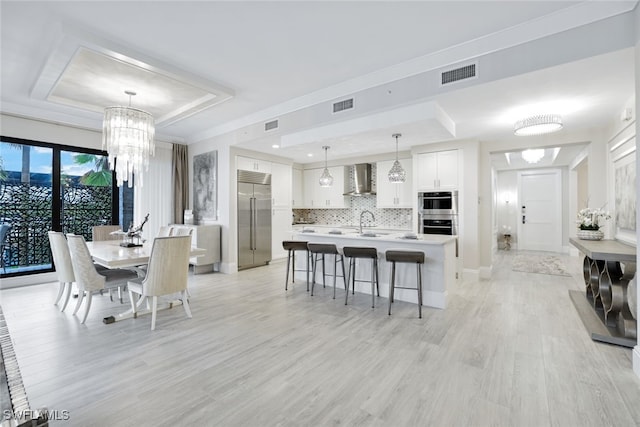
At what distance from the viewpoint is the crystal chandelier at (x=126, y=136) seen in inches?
146

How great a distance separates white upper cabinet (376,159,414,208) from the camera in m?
6.31

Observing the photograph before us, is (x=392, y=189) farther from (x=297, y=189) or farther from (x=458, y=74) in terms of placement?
(x=458, y=74)

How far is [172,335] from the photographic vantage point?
2.92m

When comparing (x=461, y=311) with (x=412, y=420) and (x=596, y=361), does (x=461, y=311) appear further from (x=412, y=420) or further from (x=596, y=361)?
(x=412, y=420)

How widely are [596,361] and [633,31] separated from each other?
2.67m

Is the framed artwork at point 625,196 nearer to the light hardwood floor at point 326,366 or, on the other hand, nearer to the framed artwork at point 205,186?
the light hardwood floor at point 326,366

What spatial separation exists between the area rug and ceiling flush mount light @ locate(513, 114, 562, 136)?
3.34 metres

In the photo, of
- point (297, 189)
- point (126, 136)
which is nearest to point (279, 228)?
point (297, 189)

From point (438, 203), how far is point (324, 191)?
3.03 m

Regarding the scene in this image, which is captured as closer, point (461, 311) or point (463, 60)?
point (463, 60)

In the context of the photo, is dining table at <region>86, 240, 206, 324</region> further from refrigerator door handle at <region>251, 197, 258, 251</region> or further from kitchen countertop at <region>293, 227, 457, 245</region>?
refrigerator door handle at <region>251, 197, 258, 251</region>

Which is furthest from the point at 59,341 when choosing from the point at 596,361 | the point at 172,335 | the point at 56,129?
the point at 596,361

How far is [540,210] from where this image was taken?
867cm

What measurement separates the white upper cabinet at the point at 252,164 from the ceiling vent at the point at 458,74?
403 centimetres
